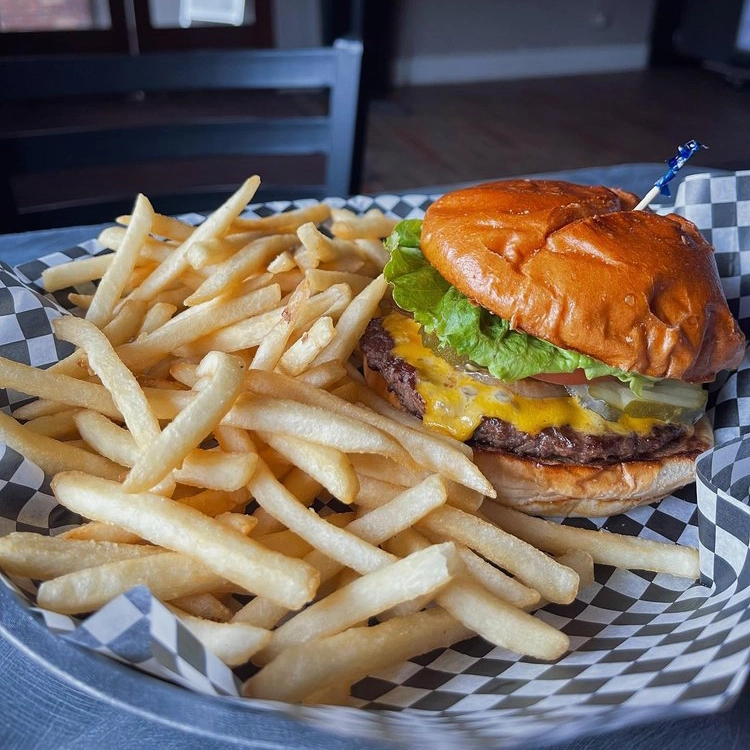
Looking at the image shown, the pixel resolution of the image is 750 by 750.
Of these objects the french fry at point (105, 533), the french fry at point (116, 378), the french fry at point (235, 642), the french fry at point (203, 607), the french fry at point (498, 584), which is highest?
the french fry at point (116, 378)

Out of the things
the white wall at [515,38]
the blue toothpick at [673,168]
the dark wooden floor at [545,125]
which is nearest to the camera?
the blue toothpick at [673,168]

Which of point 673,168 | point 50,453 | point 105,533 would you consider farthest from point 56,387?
point 673,168

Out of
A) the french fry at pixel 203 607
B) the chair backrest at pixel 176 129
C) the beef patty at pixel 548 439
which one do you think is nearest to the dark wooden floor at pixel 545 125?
the chair backrest at pixel 176 129

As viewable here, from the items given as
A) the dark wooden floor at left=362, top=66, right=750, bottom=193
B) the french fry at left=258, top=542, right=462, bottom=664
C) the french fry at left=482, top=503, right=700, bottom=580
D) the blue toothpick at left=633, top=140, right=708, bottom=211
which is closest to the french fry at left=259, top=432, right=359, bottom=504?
the french fry at left=258, top=542, right=462, bottom=664

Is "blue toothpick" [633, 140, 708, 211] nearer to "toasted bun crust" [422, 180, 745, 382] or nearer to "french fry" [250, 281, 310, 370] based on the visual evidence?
"toasted bun crust" [422, 180, 745, 382]

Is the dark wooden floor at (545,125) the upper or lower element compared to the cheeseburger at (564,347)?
lower

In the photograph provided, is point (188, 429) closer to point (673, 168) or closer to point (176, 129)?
point (673, 168)

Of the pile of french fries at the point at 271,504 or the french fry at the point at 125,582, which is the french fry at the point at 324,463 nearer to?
the pile of french fries at the point at 271,504
